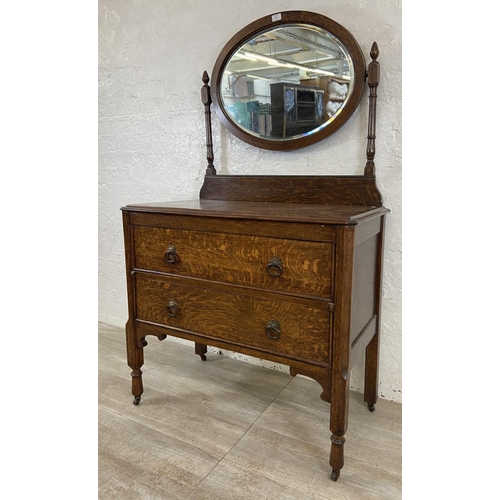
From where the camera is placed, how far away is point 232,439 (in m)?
1.65

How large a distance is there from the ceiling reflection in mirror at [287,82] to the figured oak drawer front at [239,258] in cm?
72

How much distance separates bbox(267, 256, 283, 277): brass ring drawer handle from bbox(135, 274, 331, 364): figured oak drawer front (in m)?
0.11

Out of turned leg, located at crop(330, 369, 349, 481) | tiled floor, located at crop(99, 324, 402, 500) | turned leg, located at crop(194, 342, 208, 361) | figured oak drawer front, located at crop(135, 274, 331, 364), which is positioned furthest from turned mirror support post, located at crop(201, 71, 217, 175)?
turned leg, located at crop(330, 369, 349, 481)

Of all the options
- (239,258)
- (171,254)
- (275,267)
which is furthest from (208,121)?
(275,267)

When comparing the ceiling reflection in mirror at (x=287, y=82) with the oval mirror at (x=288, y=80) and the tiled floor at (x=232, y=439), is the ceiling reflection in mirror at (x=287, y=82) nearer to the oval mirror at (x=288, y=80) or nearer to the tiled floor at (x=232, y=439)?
the oval mirror at (x=288, y=80)

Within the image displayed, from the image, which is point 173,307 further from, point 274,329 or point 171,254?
point 274,329

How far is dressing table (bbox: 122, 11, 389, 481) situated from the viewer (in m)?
1.39

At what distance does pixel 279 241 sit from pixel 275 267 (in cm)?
9

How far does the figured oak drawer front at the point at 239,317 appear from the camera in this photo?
1.42m

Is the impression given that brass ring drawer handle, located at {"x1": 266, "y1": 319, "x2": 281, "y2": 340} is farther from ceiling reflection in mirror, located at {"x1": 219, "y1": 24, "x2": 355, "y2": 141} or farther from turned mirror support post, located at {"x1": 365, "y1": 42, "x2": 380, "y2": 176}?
ceiling reflection in mirror, located at {"x1": 219, "y1": 24, "x2": 355, "y2": 141}

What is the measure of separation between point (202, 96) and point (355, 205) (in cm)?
101
